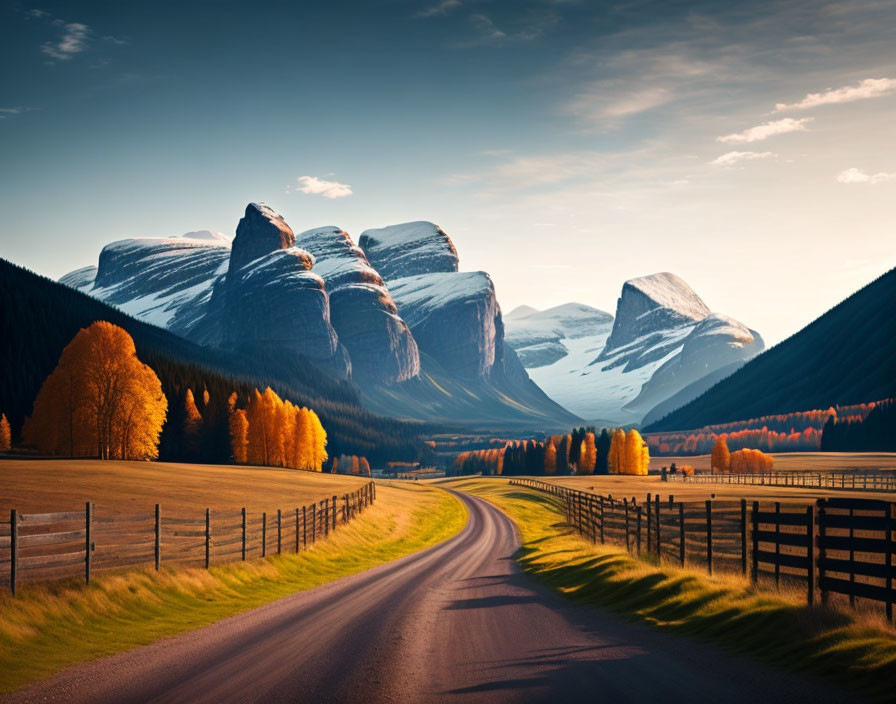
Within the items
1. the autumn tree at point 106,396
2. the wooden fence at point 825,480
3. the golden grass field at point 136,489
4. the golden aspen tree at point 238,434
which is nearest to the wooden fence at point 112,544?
the golden grass field at point 136,489

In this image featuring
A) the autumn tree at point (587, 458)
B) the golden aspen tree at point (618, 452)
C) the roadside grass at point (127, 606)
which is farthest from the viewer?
the autumn tree at point (587, 458)

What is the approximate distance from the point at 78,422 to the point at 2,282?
97.3 m

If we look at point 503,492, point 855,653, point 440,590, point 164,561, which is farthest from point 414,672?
point 503,492

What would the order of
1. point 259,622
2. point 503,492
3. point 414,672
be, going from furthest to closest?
1. point 503,492
2. point 259,622
3. point 414,672

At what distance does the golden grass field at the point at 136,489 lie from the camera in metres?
46.3

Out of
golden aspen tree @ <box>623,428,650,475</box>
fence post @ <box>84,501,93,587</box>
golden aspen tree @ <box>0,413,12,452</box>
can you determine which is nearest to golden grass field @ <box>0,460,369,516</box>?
fence post @ <box>84,501,93,587</box>

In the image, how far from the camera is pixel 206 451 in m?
128

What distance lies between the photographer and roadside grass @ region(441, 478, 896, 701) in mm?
12477

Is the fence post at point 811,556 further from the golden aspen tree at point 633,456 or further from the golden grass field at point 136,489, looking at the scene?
the golden aspen tree at point 633,456

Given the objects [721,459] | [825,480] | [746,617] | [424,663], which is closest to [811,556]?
[746,617]

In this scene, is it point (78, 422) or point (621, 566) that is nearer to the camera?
point (621, 566)

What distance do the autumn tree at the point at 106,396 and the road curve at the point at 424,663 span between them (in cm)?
7338

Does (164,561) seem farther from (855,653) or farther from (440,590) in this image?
(855,653)

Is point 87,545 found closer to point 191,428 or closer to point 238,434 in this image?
point 191,428
